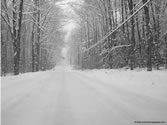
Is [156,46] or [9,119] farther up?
[156,46]

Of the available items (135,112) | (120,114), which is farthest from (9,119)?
(135,112)

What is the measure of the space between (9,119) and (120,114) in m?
2.64

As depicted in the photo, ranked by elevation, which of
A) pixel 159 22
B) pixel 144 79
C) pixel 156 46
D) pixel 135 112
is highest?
pixel 159 22

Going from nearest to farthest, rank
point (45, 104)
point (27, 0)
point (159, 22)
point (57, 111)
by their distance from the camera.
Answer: point (57, 111) < point (45, 104) < point (27, 0) < point (159, 22)

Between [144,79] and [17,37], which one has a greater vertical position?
[17,37]

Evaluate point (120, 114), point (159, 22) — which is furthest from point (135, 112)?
point (159, 22)

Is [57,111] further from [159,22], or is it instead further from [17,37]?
[159,22]

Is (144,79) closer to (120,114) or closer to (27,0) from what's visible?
(120,114)

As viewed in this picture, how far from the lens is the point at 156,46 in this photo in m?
9.80

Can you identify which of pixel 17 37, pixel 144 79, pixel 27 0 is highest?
pixel 27 0

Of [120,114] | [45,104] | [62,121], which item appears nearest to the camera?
[62,121]

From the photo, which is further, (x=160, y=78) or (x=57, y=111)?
(x=160, y=78)

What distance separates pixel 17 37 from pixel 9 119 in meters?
9.86

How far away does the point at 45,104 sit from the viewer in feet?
10.3
